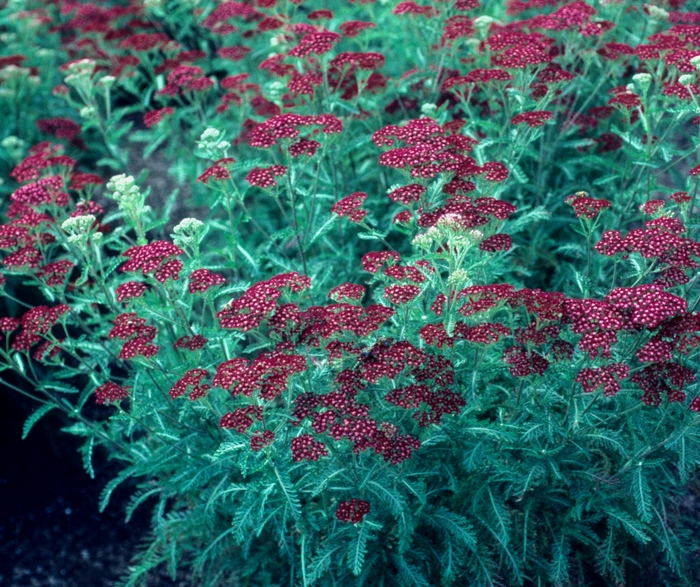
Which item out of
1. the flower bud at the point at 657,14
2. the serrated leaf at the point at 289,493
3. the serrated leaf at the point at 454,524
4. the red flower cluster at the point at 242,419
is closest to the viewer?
the red flower cluster at the point at 242,419

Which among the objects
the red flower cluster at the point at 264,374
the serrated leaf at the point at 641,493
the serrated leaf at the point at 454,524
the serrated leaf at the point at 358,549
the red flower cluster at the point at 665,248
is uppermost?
the red flower cluster at the point at 665,248

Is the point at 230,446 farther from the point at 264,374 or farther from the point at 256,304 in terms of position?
the point at 256,304

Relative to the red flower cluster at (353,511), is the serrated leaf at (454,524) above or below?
below

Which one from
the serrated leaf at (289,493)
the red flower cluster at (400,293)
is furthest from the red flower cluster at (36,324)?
the red flower cluster at (400,293)

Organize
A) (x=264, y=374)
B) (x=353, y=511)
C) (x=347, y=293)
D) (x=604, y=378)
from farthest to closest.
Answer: (x=347, y=293) < (x=264, y=374) < (x=353, y=511) < (x=604, y=378)

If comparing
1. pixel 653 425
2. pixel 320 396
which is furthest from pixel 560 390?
pixel 320 396

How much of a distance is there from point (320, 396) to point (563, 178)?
339cm

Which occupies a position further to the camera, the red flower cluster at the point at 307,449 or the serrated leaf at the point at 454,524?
the serrated leaf at the point at 454,524

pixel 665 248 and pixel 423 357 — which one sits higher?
pixel 665 248

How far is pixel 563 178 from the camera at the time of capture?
582cm

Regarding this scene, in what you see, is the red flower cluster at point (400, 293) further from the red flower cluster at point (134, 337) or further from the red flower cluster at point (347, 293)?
the red flower cluster at point (134, 337)

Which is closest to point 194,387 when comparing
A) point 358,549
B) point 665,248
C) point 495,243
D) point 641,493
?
point 358,549

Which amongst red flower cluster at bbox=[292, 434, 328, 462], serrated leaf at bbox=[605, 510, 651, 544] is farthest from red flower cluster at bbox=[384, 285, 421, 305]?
serrated leaf at bbox=[605, 510, 651, 544]

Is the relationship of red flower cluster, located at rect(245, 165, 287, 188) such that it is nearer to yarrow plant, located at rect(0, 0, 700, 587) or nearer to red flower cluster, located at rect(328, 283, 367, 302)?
yarrow plant, located at rect(0, 0, 700, 587)
